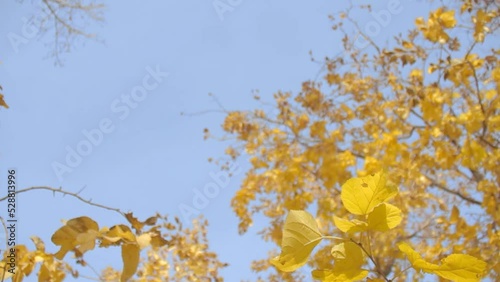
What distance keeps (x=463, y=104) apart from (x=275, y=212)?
198 centimetres

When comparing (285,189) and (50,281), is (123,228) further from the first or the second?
(285,189)

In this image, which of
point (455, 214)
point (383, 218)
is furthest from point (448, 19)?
point (383, 218)

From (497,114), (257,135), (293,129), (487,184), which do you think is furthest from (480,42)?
(257,135)

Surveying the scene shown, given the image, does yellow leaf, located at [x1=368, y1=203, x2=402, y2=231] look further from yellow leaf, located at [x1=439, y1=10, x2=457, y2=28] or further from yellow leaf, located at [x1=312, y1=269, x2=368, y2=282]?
yellow leaf, located at [x1=439, y1=10, x2=457, y2=28]

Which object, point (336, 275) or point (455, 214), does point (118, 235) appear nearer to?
point (336, 275)

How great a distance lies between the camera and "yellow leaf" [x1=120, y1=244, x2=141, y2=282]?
0.78 m

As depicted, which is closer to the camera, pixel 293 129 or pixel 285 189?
pixel 285 189

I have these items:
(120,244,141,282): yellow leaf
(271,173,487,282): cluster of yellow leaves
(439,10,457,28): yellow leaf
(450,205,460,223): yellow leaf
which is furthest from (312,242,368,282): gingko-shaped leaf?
(439,10,457,28): yellow leaf

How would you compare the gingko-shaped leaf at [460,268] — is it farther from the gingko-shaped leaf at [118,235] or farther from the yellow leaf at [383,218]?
the gingko-shaped leaf at [118,235]

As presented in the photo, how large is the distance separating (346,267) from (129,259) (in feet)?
1.33

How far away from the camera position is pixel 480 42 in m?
3.09

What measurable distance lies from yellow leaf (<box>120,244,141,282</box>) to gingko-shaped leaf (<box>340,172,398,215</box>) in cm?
41

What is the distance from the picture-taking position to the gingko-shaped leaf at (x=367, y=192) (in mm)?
593

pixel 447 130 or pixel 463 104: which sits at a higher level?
pixel 463 104
